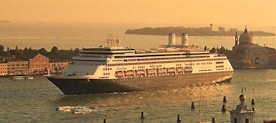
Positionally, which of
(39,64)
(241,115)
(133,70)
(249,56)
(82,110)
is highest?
(249,56)

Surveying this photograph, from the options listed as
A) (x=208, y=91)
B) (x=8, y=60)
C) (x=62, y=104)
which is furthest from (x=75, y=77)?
(x=8, y=60)

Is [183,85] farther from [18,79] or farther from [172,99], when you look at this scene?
[18,79]

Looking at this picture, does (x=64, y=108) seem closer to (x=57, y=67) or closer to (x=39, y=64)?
(x=39, y=64)

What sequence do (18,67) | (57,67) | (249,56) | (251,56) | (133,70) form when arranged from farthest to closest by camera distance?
(251,56) → (249,56) → (57,67) → (18,67) → (133,70)

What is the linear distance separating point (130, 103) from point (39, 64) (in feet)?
73.2

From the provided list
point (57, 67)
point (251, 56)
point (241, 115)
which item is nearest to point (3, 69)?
point (57, 67)

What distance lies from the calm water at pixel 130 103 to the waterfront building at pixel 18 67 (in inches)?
320

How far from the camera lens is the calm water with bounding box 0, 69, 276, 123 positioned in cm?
2889

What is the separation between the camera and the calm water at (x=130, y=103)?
2889 centimetres

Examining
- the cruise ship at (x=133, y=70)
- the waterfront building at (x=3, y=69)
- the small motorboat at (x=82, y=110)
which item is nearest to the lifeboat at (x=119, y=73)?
the cruise ship at (x=133, y=70)

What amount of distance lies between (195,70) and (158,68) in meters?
3.24

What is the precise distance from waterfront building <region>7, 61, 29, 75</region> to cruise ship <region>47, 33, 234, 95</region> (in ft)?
42.1

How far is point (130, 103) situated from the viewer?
111ft

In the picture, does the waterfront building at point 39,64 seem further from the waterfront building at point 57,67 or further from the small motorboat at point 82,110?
the small motorboat at point 82,110
